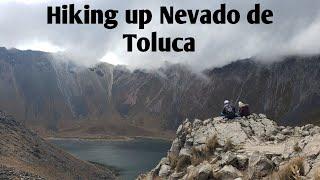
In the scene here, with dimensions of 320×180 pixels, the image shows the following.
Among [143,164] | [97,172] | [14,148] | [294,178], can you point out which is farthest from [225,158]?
[143,164]

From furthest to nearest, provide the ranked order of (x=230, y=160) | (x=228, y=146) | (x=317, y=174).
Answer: (x=228, y=146) → (x=230, y=160) → (x=317, y=174)

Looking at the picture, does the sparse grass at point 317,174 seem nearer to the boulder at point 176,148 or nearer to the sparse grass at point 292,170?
the sparse grass at point 292,170

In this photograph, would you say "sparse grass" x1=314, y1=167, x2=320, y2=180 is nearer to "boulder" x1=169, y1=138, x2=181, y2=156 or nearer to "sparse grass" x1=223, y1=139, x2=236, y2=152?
"sparse grass" x1=223, y1=139, x2=236, y2=152

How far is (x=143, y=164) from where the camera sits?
16150cm

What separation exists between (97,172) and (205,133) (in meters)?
83.9

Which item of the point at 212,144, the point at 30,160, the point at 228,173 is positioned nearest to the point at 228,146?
the point at 212,144

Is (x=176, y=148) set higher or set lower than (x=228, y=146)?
lower

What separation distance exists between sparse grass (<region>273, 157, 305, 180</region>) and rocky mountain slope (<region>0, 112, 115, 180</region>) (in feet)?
168

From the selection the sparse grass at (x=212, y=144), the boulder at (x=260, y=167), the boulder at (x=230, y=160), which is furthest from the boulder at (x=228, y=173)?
the sparse grass at (x=212, y=144)

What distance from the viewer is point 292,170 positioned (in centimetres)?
1608

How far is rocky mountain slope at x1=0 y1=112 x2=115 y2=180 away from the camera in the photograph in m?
70.4

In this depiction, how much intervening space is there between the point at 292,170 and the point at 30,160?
234 ft

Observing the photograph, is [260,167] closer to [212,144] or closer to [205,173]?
[205,173]

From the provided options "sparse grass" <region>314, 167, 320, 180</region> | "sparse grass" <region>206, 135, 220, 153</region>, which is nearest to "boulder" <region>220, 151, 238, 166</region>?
"sparse grass" <region>206, 135, 220, 153</region>
